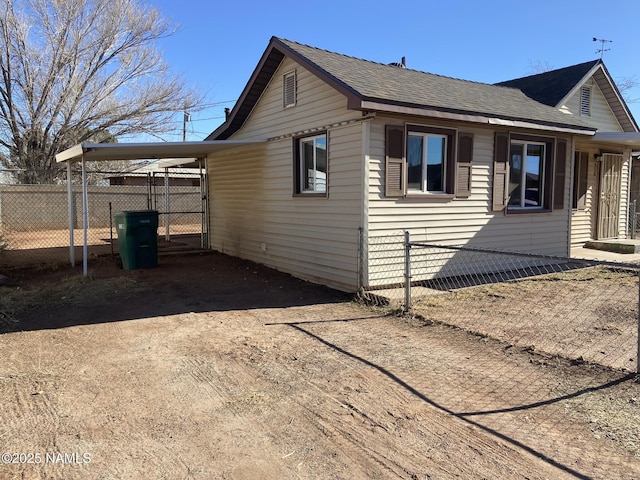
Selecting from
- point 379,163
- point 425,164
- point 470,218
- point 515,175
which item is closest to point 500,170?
point 515,175

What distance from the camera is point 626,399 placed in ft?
12.2

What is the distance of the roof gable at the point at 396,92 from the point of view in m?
7.19

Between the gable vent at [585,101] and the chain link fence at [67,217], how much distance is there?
35.9 ft

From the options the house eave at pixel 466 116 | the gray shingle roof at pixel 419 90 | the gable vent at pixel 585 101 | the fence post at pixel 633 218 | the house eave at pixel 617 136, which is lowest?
the fence post at pixel 633 218

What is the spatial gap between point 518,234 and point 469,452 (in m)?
7.38

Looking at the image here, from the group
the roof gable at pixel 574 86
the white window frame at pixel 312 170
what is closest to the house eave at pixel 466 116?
the white window frame at pixel 312 170

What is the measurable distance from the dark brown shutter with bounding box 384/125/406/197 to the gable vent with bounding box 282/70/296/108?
254 centimetres

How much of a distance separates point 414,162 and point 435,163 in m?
0.53

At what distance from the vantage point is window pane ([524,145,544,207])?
32.1 ft

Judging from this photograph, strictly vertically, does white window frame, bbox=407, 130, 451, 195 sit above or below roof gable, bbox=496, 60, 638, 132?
below

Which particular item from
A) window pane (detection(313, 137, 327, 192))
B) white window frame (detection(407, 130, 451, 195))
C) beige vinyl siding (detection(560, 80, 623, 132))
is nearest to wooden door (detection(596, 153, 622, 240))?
beige vinyl siding (detection(560, 80, 623, 132))

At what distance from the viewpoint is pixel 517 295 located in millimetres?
7562

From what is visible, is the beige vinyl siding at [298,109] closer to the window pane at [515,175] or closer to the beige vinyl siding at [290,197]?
the beige vinyl siding at [290,197]

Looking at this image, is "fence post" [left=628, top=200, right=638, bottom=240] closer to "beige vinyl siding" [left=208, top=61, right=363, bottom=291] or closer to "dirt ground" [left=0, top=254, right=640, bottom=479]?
"beige vinyl siding" [left=208, top=61, right=363, bottom=291]
